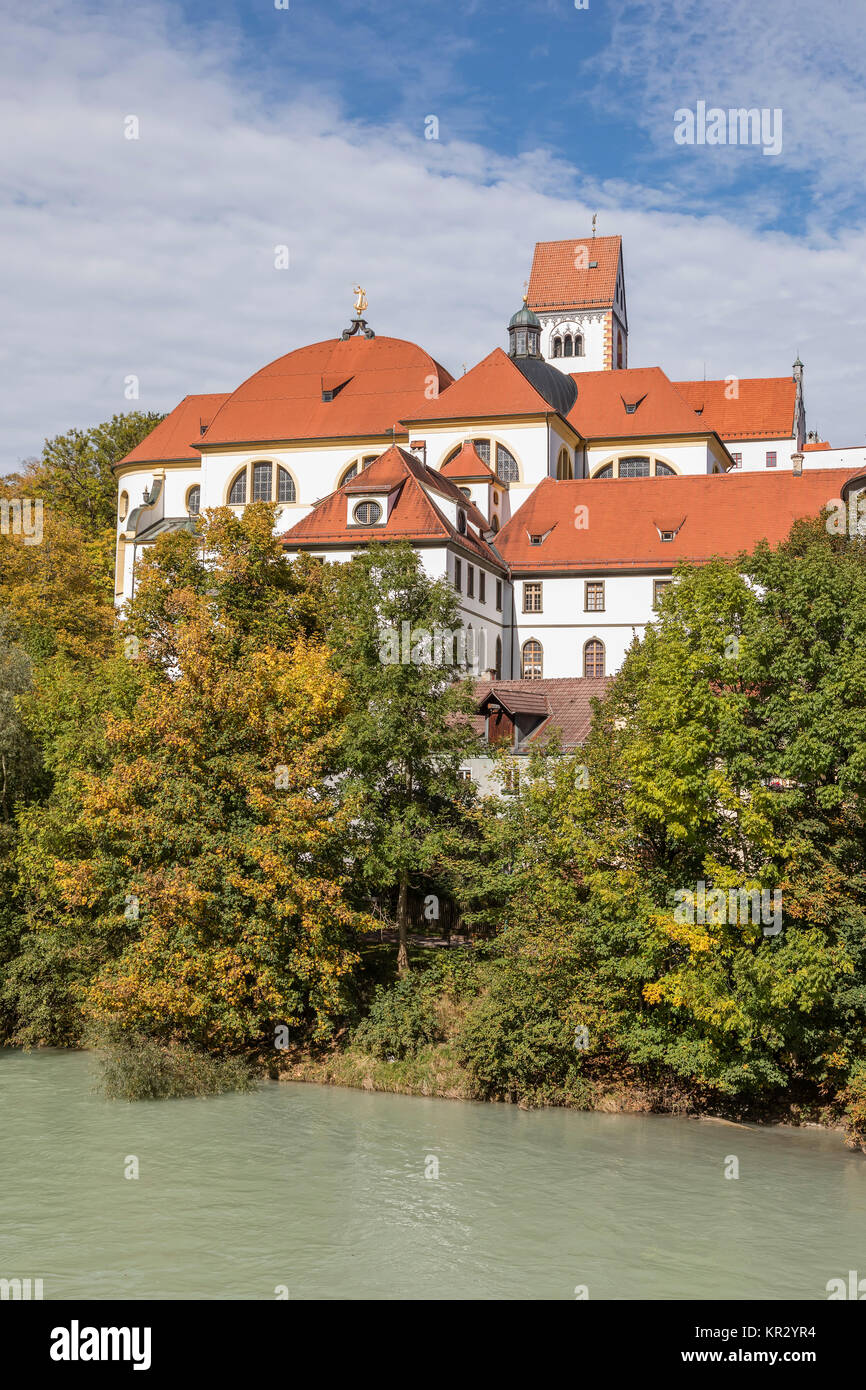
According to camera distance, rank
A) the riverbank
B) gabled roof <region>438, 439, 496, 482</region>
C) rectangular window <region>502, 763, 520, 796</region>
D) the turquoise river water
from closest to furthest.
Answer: the turquoise river water → the riverbank → rectangular window <region>502, 763, 520, 796</region> → gabled roof <region>438, 439, 496, 482</region>

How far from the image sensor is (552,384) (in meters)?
58.0

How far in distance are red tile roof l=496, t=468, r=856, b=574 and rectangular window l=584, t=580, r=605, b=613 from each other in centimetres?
63

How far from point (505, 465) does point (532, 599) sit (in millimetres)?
6967

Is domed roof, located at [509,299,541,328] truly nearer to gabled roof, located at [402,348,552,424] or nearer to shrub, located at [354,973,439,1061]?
gabled roof, located at [402,348,552,424]

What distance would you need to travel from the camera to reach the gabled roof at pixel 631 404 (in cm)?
5612

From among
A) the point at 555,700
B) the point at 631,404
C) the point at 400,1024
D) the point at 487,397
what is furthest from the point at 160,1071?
the point at 631,404

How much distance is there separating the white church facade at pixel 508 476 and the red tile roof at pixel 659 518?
7 centimetres

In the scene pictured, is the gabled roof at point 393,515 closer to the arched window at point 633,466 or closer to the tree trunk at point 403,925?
the arched window at point 633,466

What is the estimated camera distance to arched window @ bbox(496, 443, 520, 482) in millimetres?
51875

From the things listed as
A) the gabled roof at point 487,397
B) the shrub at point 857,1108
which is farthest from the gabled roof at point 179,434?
the shrub at point 857,1108

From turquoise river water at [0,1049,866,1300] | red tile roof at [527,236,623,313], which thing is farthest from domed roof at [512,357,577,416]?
turquoise river water at [0,1049,866,1300]

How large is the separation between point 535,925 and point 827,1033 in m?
5.16

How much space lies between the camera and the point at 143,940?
2378 cm
